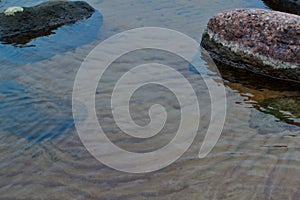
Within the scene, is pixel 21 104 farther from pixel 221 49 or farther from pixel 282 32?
pixel 282 32

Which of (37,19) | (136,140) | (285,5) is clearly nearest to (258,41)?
(136,140)

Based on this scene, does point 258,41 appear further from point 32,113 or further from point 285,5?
point 285,5

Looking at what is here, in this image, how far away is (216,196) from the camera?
Result: 13.1 ft

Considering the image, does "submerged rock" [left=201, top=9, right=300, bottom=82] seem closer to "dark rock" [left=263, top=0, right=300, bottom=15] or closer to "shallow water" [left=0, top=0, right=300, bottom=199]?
"shallow water" [left=0, top=0, right=300, bottom=199]

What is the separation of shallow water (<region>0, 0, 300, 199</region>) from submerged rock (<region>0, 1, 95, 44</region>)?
0.90 m

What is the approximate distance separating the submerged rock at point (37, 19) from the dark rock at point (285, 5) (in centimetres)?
502

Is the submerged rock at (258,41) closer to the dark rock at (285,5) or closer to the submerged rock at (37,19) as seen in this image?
the dark rock at (285,5)

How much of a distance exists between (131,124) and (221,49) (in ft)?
9.51

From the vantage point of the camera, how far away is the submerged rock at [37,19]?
8.62m

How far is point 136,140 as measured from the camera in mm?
4984

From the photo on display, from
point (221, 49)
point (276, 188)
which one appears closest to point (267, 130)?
point (276, 188)

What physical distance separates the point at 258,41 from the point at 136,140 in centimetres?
321

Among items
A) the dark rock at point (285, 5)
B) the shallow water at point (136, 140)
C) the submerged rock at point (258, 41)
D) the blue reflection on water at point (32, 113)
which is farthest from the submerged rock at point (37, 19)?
the dark rock at point (285, 5)

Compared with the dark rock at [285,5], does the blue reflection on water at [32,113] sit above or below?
below
